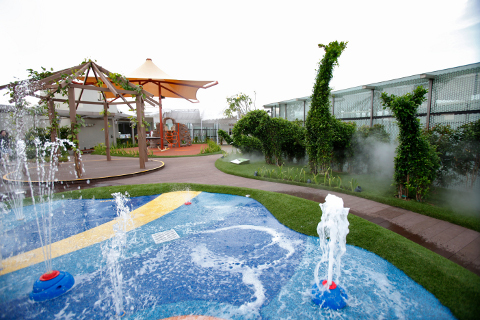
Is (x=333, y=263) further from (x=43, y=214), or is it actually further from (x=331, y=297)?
(x=43, y=214)

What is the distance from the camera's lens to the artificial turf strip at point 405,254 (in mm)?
2412

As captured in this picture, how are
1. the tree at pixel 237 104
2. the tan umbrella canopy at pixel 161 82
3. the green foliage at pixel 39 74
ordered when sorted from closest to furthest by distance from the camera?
1. the green foliage at pixel 39 74
2. the tan umbrella canopy at pixel 161 82
3. the tree at pixel 237 104

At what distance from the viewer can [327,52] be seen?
6.48 m

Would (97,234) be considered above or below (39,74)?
below

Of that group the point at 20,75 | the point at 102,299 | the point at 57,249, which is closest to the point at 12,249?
the point at 57,249

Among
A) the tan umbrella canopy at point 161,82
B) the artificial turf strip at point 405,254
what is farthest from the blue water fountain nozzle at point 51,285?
the tan umbrella canopy at point 161,82

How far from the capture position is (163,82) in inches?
600

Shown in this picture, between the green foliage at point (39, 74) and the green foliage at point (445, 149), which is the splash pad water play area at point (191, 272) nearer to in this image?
the green foliage at point (445, 149)

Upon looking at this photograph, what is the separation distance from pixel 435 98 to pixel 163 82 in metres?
14.1

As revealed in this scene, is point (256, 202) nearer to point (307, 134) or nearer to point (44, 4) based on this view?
point (307, 134)

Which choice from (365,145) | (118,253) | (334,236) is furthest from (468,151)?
(118,253)

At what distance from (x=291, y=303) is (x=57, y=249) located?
3.67 m

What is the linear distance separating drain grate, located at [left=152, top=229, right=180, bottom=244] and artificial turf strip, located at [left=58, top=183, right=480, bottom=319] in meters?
2.08

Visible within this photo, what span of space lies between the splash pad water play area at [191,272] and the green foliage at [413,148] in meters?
2.60
